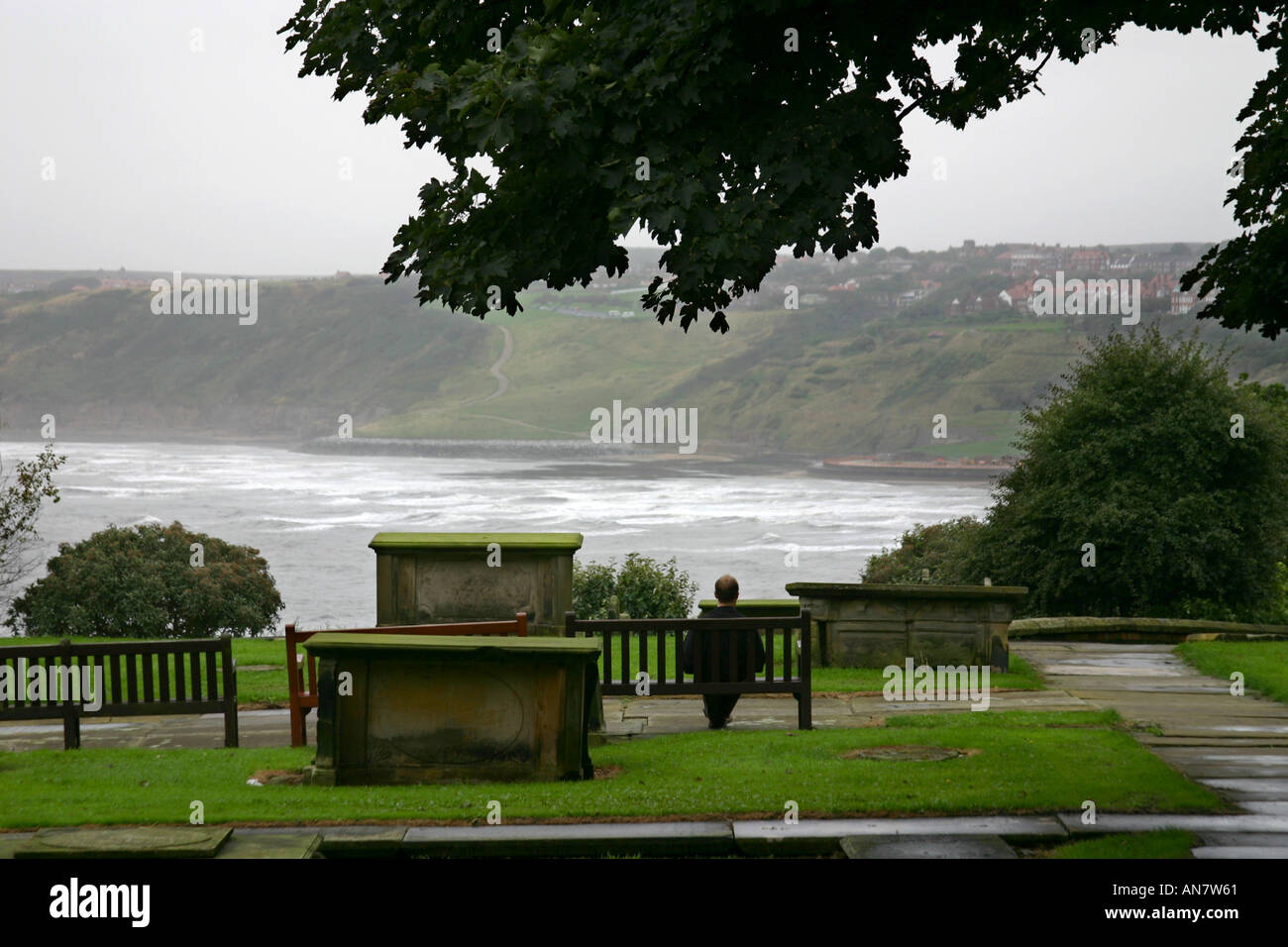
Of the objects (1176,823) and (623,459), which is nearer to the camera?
(1176,823)

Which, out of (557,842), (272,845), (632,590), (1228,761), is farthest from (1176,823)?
(632,590)

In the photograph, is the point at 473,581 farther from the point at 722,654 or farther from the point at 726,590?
the point at 722,654

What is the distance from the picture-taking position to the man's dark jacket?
10.7 meters

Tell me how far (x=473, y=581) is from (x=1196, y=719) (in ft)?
21.9

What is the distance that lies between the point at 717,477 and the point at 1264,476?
405 ft

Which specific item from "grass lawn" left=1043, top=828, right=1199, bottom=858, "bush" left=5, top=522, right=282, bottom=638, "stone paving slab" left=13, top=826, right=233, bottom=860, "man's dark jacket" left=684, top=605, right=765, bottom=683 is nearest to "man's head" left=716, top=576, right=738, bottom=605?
"man's dark jacket" left=684, top=605, right=765, bottom=683

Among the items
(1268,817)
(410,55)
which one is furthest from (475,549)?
(1268,817)

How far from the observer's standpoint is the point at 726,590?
37.2 ft

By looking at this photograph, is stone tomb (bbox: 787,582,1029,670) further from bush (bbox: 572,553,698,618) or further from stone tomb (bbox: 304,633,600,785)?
bush (bbox: 572,553,698,618)

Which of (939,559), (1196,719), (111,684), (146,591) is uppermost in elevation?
(111,684)

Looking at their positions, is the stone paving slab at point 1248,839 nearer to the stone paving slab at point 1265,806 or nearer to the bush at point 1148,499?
the stone paving slab at point 1265,806

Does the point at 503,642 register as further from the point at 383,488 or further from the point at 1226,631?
the point at 383,488

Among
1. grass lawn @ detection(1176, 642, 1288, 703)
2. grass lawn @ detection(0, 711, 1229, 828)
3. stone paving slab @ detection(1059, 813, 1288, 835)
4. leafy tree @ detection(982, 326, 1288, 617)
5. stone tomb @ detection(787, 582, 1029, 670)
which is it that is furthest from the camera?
leafy tree @ detection(982, 326, 1288, 617)

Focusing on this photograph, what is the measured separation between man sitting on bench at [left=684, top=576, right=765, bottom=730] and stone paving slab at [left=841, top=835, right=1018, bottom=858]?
143 inches
